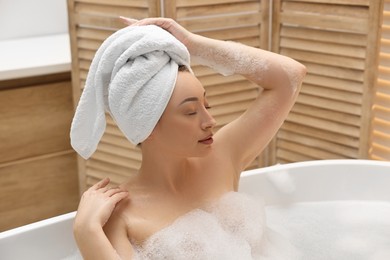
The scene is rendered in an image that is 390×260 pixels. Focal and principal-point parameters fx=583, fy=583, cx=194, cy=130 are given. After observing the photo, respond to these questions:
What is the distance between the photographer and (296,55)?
101 inches

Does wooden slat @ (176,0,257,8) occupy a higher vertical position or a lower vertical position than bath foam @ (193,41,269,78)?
higher

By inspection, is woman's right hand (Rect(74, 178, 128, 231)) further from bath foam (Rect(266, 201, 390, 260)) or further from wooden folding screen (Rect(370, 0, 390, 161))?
wooden folding screen (Rect(370, 0, 390, 161))

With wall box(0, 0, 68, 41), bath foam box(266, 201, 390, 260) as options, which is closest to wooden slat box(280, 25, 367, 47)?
bath foam box(266, 201, 390, 260)

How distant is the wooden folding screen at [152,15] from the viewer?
2.27 metres

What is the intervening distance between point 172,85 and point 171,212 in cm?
33

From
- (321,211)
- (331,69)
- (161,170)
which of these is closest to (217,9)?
(331,69)

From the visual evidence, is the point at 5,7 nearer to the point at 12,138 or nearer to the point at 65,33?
the point at 65,33

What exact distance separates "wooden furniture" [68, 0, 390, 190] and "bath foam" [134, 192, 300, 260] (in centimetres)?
96

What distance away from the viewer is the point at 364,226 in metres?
1.87

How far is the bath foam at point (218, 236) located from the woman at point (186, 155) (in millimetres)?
17

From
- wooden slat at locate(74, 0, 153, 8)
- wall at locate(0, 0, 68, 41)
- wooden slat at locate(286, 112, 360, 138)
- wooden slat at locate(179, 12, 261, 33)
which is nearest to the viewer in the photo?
wooden slat at locate(74, 0, 153, 8)

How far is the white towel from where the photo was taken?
1.19 meters

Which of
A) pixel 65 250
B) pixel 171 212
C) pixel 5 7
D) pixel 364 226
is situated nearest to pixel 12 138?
pixel 5 7

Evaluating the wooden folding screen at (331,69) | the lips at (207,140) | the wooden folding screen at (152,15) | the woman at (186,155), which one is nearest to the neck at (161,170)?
the woman at (186,155)
